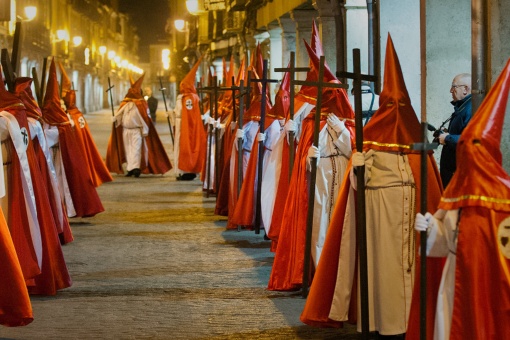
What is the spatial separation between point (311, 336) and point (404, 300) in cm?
82

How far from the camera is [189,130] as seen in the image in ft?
63.5

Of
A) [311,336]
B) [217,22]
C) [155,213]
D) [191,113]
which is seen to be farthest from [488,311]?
[217,22]

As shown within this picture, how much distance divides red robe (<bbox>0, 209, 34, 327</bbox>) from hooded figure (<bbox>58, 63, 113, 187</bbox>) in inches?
304

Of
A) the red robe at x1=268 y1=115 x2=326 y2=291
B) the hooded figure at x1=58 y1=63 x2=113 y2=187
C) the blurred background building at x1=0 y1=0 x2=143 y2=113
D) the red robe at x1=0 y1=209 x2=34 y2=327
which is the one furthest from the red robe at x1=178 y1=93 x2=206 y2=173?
the red robe at x1=0 y1=209 x2=34 y2=327

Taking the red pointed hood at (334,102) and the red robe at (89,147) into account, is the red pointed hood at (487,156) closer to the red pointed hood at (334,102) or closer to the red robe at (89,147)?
the red pointed hood at (334,102)

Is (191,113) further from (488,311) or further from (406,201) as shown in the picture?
(488,311)

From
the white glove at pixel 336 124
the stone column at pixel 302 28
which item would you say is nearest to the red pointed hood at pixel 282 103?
the white glove at pixel 336 124

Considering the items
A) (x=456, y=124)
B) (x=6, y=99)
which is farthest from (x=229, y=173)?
(x=456, y=124)

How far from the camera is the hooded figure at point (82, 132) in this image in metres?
14.5

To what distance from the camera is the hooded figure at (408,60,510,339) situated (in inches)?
191

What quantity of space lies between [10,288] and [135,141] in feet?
44.7

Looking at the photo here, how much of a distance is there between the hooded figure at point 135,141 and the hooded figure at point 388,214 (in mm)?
13558

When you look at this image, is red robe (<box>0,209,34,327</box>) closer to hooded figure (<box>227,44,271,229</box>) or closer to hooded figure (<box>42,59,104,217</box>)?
hooded figure (<box>227,44,271,229</box>)

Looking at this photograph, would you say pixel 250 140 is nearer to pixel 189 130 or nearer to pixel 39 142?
pixel 39 142
